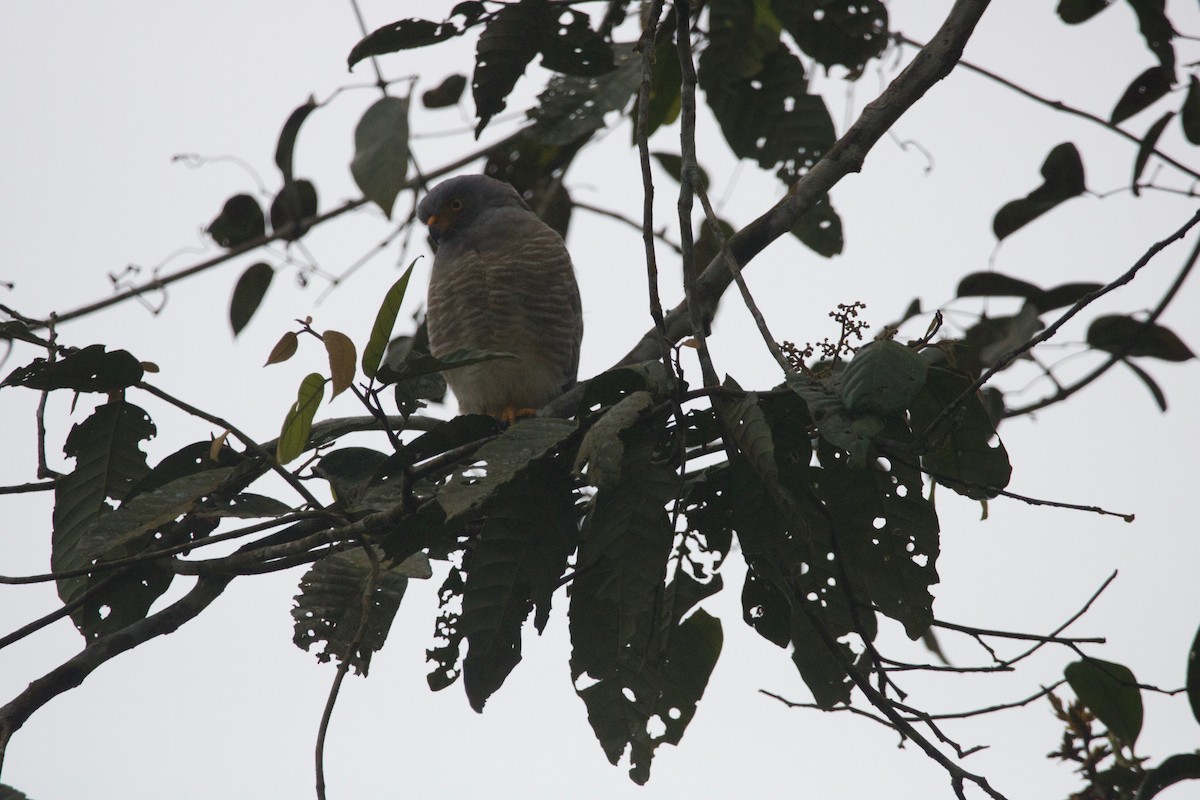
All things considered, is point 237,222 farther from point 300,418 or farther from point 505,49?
point 300,418

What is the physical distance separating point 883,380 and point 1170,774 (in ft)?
3.68

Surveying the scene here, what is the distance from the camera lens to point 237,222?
4.86 metres

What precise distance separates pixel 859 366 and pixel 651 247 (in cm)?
53

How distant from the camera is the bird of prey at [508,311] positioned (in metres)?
4.32

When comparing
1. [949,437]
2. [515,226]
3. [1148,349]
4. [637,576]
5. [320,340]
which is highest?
[515,226]

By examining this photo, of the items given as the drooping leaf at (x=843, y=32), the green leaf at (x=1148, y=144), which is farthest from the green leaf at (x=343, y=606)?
the green leaf at (x=1148, y=144)

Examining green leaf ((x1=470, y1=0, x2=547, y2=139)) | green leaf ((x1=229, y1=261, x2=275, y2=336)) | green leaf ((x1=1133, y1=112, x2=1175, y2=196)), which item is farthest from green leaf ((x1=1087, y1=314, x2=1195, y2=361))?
green leaf ((x1=229, y1=261, x2=275, y2=336))

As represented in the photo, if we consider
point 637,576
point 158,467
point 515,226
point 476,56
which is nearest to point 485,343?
point 515,226

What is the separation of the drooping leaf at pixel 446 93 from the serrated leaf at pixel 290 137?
1588 millimetres

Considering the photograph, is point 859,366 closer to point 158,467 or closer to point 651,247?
point 651,247

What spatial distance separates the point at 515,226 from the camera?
182 inches

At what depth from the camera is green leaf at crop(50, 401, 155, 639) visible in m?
2.66

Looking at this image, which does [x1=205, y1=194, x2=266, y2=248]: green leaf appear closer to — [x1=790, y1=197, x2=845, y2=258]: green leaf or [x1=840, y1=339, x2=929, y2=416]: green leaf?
[x1=790, y1=197, x2=845, y2=258]: green leaf

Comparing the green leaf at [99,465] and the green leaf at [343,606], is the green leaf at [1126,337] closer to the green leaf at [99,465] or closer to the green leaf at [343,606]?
the green leaf at [343,606]
